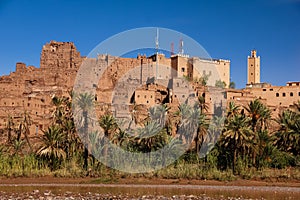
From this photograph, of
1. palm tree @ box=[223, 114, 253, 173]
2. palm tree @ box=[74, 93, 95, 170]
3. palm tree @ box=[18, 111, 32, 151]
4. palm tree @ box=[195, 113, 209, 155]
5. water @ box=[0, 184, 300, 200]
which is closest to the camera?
water @ box=[0, 184, 300, 200]

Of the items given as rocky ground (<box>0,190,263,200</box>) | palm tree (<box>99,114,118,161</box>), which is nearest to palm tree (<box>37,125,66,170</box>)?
palm tree (<box>99,114,118,161</box>)

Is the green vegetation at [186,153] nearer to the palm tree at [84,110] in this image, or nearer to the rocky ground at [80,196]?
the palm tree at [84,110]

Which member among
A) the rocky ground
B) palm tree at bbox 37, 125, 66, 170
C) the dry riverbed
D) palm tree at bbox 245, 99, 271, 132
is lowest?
the dry riverbed

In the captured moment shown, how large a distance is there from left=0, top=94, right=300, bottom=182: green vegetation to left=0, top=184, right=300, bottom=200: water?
12.8 ft

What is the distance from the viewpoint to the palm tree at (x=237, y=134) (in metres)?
47.1

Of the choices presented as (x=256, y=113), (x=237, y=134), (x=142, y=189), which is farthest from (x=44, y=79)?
(x=142, y=189)

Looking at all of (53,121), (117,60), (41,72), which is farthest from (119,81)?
(53,121)

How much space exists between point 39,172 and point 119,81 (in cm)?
3385

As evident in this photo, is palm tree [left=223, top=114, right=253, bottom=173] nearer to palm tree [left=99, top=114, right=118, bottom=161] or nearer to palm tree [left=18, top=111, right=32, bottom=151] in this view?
palm tree [left=99, top=114, right=118, bottom=161]

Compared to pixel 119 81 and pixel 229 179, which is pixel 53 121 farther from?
pixel 119 81

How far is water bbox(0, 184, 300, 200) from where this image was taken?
35812mm

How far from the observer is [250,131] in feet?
156

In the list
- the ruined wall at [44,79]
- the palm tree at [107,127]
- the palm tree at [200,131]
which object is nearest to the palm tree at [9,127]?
the ruined wall at [44,79]

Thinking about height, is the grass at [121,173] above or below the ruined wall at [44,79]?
below
